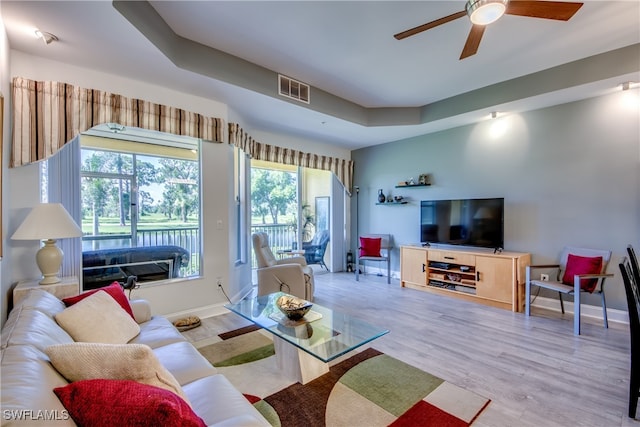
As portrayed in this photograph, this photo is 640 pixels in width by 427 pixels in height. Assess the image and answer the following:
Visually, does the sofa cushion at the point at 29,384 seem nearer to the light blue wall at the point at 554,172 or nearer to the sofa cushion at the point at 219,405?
the sofa cushion at the point at 219,405

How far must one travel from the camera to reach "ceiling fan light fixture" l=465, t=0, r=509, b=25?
186 cm

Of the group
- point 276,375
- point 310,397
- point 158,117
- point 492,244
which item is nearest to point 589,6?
point 492,244

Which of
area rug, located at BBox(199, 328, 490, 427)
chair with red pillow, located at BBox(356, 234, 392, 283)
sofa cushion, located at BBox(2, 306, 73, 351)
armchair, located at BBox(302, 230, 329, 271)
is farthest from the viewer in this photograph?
armchair, located at BBox(302, 230, 329, 271)

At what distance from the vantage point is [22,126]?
7.80ft

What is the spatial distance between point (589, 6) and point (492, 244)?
277 centimetres

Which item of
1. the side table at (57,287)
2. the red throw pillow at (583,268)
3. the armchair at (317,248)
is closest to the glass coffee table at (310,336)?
the side table at (57,287)

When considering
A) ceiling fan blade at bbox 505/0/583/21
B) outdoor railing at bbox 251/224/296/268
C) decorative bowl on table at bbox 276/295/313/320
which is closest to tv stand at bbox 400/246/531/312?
outdoor railing at bbox 251/224/296/268

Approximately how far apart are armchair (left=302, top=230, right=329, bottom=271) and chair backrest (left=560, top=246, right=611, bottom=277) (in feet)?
12.5

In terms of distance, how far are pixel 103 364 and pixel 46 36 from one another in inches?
105

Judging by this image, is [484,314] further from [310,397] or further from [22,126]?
[22,126]

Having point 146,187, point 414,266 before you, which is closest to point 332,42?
point 146,187

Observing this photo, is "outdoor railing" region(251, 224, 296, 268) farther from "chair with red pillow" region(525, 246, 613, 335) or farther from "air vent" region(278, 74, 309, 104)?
"chair with red pillow" region(525, 246, 613, 335)

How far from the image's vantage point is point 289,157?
5109 millimetres

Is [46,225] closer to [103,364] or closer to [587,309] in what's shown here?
[103,364]
